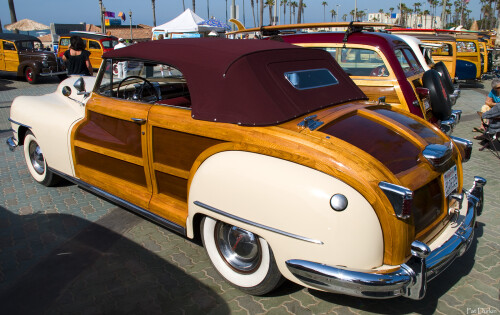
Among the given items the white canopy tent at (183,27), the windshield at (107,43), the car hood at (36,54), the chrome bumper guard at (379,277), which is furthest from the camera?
the white canopy tent at (183,27)

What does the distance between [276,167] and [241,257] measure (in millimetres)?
859

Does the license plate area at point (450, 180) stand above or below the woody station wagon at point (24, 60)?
below

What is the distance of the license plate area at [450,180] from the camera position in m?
2.73

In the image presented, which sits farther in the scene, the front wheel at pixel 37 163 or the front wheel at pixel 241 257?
the front wheel at pixel 37 163

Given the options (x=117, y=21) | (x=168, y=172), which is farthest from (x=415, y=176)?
(x=117, y=21)

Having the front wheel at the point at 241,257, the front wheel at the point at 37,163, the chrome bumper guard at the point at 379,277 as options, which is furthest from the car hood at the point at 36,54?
the chrome bumper guard at the point at 379,277

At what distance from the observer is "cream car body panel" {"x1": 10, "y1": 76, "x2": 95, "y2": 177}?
3.98 metres

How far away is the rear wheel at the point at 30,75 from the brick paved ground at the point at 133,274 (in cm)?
1193

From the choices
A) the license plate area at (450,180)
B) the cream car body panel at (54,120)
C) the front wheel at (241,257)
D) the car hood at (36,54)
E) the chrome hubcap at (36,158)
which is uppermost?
the car hood at (36,54)

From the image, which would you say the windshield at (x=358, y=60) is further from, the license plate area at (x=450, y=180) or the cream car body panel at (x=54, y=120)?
the cream car body panel at (x=54, y=120)

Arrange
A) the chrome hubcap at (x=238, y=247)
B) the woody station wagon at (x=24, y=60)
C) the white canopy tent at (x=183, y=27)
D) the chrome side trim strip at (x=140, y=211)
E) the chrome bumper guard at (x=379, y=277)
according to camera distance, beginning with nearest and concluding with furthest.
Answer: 1. the chrome bumper guard at (x=379, y=277)
2. the chrome hubcap at (x=238, y=247)
3. the chrome side trim strip at (x=140, y=211)
4. the woody station wagon at (x=24, y=60)
5. the white canopy tent at (x=183, y=27)

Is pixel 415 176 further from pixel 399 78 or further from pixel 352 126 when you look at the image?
Result: pixel 399 78

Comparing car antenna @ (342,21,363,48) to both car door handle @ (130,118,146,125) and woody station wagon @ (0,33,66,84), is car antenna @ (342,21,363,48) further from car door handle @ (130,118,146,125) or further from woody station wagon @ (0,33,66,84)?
woody station wagon @ (0,33,66,84)

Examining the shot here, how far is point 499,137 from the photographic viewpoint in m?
6.16
